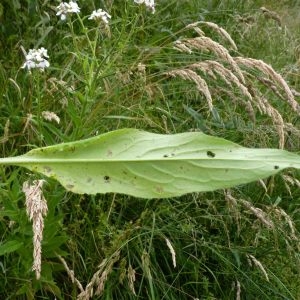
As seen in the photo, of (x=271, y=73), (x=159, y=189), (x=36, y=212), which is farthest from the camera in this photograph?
(x=271, y=73)

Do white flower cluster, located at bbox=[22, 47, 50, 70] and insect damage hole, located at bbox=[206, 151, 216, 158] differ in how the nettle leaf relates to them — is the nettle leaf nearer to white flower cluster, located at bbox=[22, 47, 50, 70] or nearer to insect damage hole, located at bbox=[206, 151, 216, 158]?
insect damage hole, located at bbox=[206, 151, 216, 158]

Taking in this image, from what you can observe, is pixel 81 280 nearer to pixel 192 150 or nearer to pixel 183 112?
pixel 183 112

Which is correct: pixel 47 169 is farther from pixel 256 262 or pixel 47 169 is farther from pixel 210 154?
pixel 256 262

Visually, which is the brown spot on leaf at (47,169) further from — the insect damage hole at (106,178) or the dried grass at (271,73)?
the dried grass at (271,73)

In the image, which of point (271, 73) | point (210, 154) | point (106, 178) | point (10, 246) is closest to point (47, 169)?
point (106, 178)

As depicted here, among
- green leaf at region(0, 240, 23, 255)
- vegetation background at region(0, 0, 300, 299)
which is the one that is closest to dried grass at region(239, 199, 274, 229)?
vegetation background at region(0, 0, 300, 299)

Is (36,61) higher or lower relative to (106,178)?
lower

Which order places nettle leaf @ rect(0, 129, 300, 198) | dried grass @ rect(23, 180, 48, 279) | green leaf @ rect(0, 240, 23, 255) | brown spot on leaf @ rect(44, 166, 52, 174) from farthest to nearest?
green leaf @ rect(0, 240, 23, 255), dried grass @ rect(23, 180, 48, 279), brown spot on leaf @ rect(44, 166, 52, 174), nettle leaf @ rect(0, 129, 300, 198)

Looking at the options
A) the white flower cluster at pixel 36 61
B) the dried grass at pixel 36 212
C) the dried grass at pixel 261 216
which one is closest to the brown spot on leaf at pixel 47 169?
the dried grass at pixel 36 212
